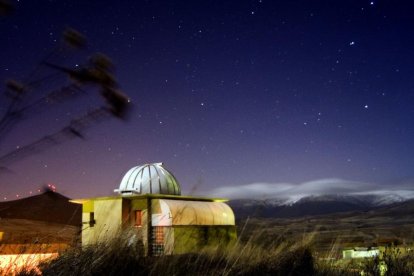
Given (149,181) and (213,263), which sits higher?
(149,181)

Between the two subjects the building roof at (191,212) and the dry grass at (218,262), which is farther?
the building roof at (191,212)

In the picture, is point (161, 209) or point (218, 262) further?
point (161, 209)

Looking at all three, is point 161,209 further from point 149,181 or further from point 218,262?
point 218,262

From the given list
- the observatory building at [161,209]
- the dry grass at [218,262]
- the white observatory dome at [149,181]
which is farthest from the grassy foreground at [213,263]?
the white observatory dome at [149,181]

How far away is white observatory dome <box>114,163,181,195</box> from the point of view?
23.8 metres

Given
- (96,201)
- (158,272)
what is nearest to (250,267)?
(158,272)

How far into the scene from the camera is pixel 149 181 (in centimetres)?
2397

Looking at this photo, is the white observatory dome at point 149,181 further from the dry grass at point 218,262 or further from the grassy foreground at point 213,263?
the grassy foreground at point 213,263

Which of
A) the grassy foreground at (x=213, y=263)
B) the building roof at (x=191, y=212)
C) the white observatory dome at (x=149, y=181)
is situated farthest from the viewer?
the white observatory dome at (x=149, y=181)

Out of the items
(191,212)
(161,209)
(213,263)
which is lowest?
(213,263)

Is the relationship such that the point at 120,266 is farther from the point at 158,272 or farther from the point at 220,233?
the point at 220,233

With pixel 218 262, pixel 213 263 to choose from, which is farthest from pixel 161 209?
pixel 218 262

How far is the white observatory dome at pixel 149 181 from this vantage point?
78.1 feet

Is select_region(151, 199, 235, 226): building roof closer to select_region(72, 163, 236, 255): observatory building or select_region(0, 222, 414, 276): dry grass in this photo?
select_region(72, 163, 236, 255): observatory building
